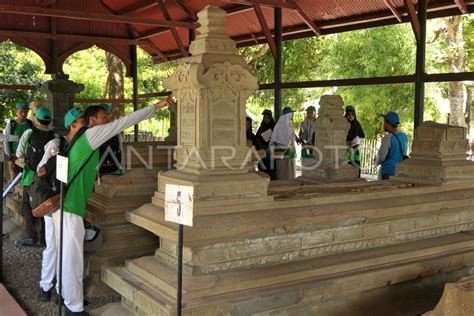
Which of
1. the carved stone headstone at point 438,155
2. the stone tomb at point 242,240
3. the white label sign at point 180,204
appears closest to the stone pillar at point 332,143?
the carved stone headstone at point 438,155

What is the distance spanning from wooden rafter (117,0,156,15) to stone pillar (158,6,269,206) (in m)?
10.7

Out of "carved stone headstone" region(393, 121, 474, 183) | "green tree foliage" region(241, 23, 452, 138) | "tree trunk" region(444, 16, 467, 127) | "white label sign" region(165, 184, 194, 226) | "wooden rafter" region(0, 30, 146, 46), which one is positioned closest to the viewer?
"white label sign" region(165, 184, 194, 226)

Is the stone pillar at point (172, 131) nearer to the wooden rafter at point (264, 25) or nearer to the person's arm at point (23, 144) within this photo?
the person's arm at point (23, 144)

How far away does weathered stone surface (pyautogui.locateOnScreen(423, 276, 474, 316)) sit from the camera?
2.83m

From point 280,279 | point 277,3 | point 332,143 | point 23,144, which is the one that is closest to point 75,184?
point 280,279

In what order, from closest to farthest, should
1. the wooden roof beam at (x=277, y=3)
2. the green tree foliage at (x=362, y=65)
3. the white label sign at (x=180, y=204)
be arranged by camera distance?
the white label sign at (x=180, y=204)
the wooden roof beam at (x=277, y=3)
the green tree foliage at (x=362, y=65)

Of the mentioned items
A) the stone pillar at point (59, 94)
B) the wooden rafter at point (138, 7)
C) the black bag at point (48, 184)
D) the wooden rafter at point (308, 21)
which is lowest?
the black bag at point (48, 184)

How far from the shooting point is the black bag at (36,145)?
205 inches

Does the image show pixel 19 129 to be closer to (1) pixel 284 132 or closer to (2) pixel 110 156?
(2) pixel 110 156

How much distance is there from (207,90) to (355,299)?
82.3 inches

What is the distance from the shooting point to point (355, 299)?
13.7 ft

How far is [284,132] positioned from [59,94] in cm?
494

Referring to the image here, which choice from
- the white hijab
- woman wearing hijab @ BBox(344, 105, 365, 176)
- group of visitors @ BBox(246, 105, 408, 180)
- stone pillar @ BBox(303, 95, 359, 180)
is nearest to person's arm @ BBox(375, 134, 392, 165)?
stone pillar @ BBox(303, 95, 359, 180)

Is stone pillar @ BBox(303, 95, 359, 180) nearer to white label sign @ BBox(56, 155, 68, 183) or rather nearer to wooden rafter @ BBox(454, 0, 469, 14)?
white label sign @ BBox(56, 155, 68, 183)
